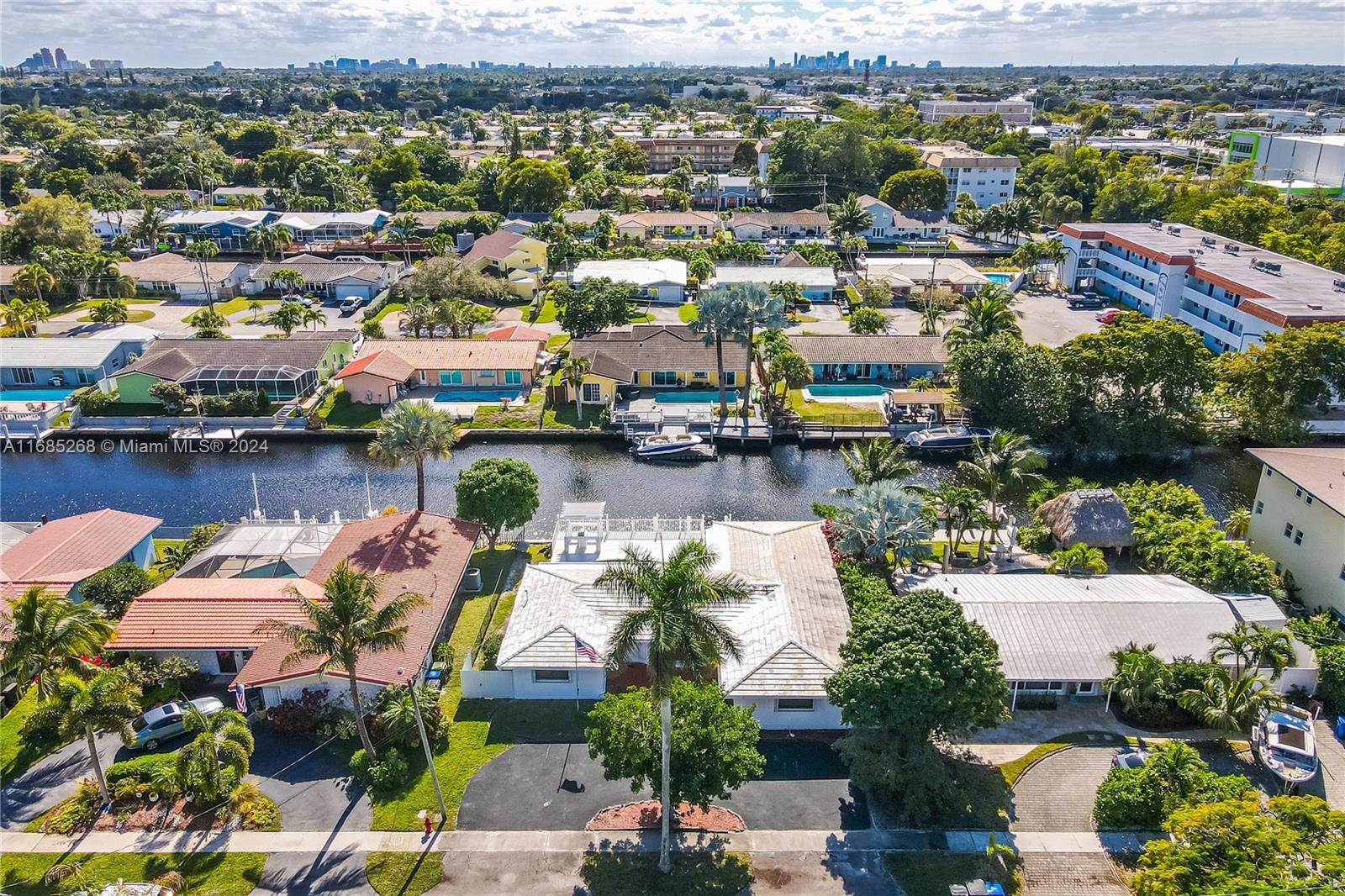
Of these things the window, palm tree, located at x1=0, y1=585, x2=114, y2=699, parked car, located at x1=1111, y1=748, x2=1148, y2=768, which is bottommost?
parked car, located at x1=1111, y1=748, x2=1148, y2=768

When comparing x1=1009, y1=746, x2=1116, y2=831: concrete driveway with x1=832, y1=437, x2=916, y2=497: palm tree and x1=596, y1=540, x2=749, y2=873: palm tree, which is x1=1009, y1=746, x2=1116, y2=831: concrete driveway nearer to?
x1=596, y1=540, x2=749, y2=873: palm tree

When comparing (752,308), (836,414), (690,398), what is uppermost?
(752,308)

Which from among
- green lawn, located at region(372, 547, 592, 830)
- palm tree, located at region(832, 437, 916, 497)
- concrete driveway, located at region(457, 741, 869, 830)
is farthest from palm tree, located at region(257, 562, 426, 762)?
palm tree, located at region(832, 437, 916, 497)

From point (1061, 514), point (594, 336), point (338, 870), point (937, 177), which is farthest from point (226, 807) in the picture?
point (937, 177)

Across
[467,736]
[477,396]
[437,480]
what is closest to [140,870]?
[467,736]

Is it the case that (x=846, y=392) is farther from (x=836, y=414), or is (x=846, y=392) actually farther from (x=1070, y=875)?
(x=1070, y=875)
